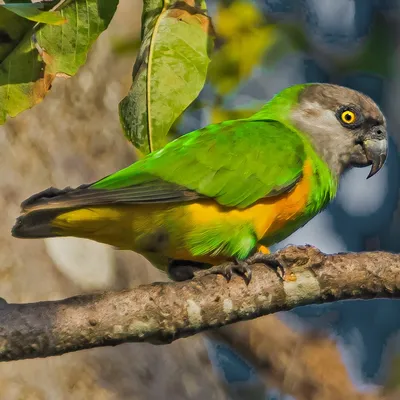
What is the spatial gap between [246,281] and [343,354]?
3919 millimetres

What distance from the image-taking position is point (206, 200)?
12.6ft

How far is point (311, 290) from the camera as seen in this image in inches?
123

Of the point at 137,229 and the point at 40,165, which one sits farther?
the point at 40,165

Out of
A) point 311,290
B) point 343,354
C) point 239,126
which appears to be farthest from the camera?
point 343,354

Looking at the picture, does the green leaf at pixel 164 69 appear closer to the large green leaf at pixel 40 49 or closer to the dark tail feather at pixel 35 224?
the large green leaf at pixel 40 49

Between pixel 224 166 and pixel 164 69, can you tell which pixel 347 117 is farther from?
pixel 164 69

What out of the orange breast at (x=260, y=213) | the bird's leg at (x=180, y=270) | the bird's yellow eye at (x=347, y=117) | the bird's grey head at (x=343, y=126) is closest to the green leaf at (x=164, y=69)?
the orange breast at (x=260, y=213)

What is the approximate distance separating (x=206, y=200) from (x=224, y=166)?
0.25 meters

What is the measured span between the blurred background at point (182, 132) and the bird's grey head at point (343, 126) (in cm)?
54

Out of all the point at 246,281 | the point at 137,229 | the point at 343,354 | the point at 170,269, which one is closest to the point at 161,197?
the point at 137,229

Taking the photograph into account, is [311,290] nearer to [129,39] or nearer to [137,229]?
[137,229]

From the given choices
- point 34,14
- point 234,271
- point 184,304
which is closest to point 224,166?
point 234,271

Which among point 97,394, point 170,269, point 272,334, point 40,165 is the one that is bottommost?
point 97,394

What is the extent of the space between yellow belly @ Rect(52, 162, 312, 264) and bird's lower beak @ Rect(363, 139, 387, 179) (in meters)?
0.82
